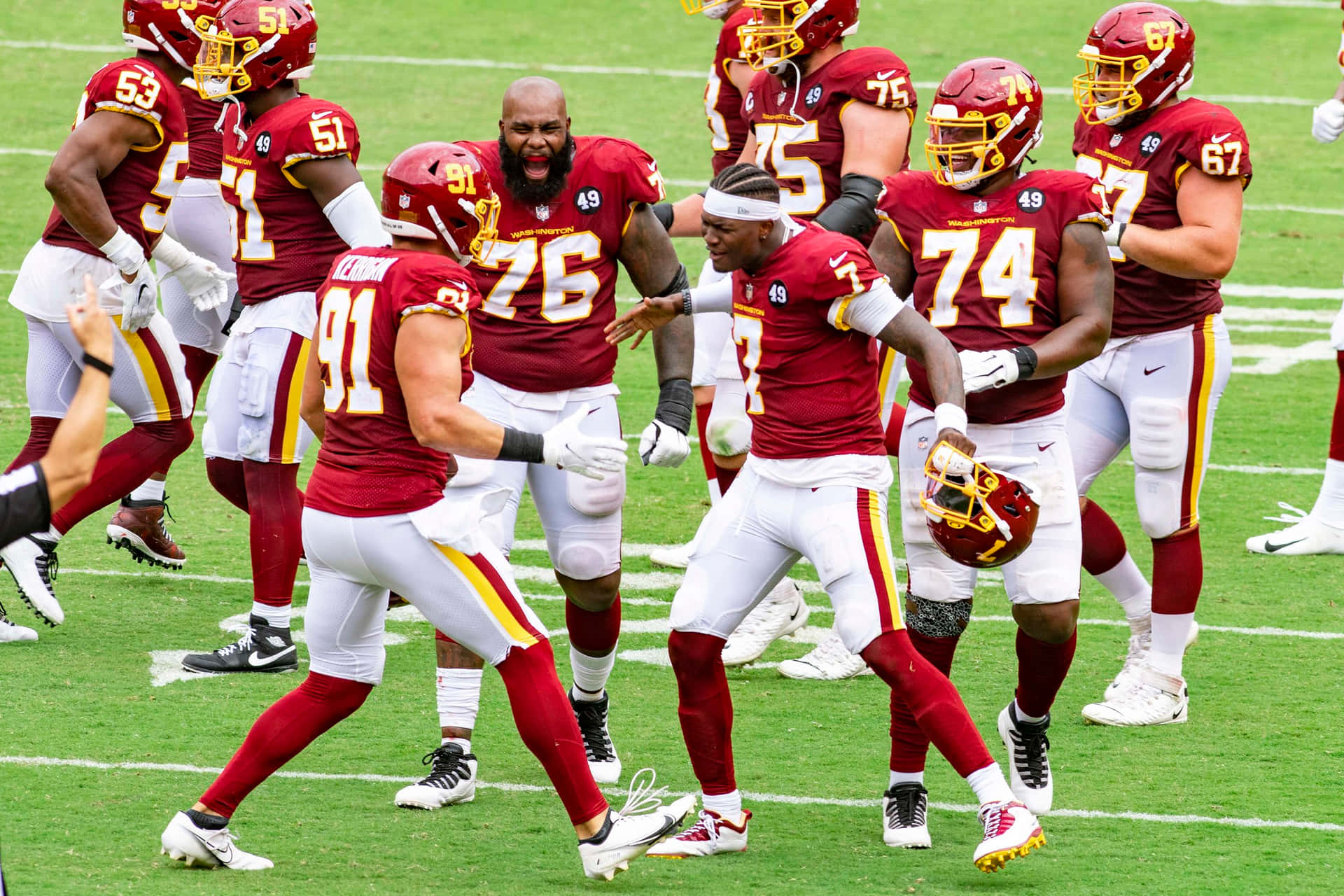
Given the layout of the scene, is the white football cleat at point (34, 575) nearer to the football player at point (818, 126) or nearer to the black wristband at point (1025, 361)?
the football player at point (818, 126)

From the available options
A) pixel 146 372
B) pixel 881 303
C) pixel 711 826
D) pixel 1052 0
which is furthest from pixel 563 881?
pixel 1052 0

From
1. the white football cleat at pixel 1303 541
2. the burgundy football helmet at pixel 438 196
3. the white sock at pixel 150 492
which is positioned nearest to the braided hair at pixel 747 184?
the burgundy football helmet at pixel 438 196

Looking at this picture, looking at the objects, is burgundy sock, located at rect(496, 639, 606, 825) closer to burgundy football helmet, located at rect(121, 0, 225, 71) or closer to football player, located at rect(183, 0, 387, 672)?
football player, located at rect(183, 0, 387, 672)

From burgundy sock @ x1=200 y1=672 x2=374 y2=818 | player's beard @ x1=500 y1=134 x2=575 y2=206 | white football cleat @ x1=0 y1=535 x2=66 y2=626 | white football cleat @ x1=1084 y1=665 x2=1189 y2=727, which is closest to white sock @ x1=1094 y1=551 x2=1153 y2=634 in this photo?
white football cleat @ x1=1084 y1=665 x2=1189 y2=727

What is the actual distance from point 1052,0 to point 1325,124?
32.5 ft

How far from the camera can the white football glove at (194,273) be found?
6805 millimetres

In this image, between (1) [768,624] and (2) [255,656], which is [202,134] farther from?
(1) [768,624]

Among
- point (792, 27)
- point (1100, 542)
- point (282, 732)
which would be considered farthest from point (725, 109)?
point (282, 732)

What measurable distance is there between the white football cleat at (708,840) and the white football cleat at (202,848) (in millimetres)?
1031

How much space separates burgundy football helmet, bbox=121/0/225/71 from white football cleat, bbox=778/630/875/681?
10.1 feet

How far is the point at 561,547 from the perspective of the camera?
545 cm

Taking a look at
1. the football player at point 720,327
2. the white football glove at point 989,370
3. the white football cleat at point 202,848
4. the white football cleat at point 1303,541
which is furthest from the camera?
the white football cleat at point 1303,541

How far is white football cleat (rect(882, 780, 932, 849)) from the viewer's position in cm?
495

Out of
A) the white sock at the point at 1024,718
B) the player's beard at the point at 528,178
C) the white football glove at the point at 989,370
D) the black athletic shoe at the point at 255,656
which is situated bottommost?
the black athletic shoe at the point at 255,656
